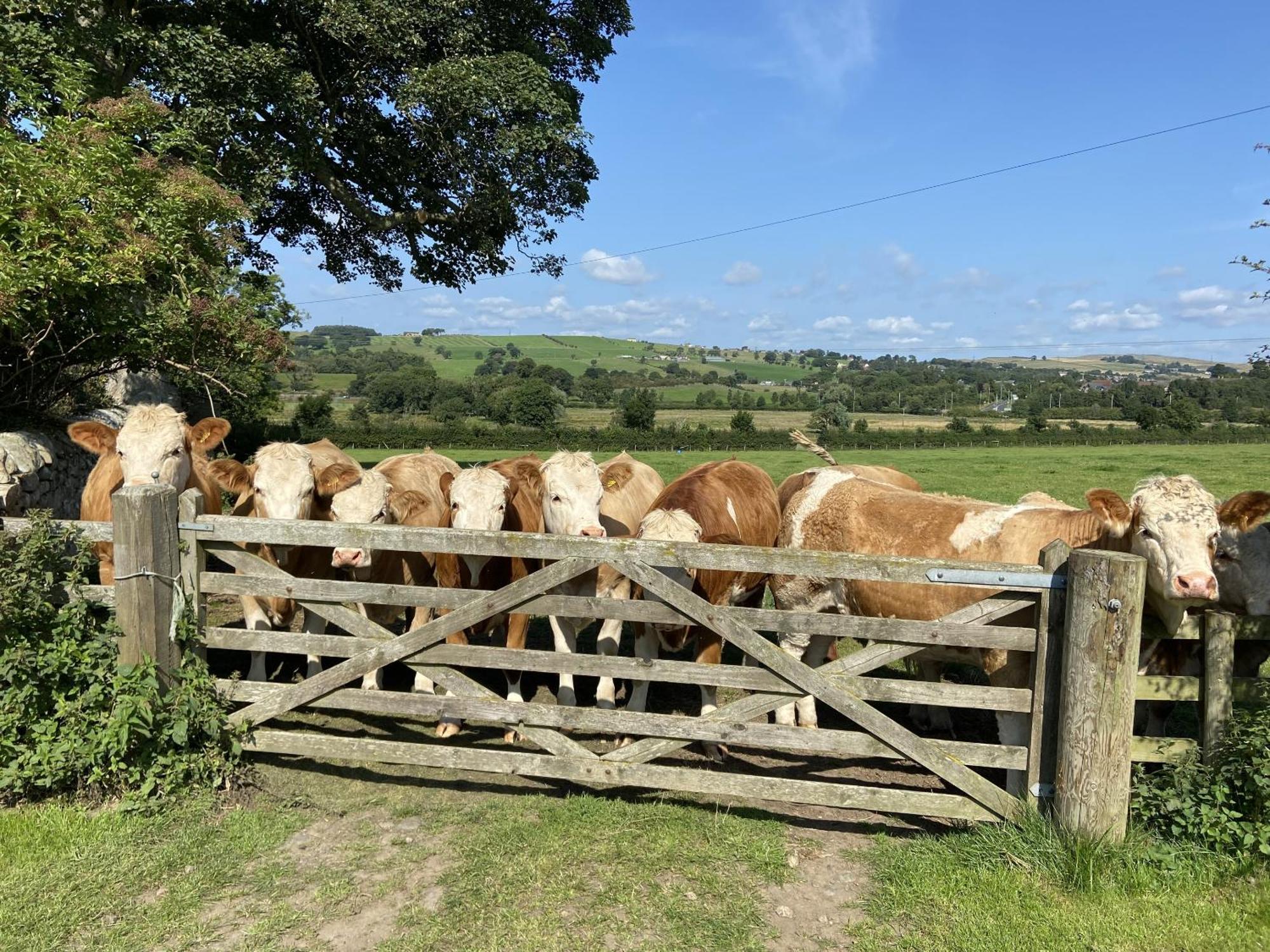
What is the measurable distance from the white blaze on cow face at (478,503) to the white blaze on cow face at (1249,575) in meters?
4.78

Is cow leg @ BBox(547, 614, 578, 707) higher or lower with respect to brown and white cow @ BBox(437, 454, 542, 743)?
lower

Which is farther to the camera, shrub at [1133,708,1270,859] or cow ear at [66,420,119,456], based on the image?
cow ear at [66,420,119,456]

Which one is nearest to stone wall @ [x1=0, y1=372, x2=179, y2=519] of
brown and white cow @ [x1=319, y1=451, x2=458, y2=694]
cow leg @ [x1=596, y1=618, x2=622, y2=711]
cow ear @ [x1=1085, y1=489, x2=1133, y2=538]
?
brown and white cow @ [x1=319, y1=451, x2=458, y2=694]

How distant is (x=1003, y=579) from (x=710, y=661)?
80.3 inches

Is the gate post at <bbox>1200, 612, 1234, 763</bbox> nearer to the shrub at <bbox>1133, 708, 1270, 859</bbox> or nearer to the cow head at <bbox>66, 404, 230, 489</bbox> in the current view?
the shrub at <bbox>1133, 708, 1270, 859</bbox>

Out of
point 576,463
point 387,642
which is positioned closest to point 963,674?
point 576,463

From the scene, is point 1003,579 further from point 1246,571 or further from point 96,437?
point 96,437

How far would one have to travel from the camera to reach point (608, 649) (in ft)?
17.9

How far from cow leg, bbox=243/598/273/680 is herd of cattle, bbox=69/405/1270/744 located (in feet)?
0.04

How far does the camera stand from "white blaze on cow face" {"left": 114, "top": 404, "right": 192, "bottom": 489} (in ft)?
17.8

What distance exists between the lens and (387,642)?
13.4 feet

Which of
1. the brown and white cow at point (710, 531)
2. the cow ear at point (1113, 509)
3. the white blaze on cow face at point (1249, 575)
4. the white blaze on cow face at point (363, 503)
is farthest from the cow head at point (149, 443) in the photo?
the white blaze on cow face at point (1249, 575)

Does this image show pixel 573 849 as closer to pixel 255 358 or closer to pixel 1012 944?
pixel 1012 944

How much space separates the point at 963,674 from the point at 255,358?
8.47 metres
